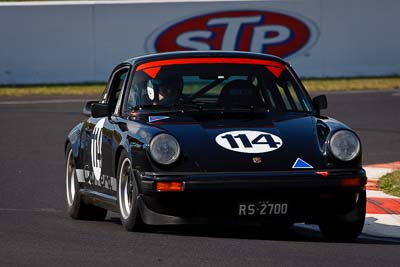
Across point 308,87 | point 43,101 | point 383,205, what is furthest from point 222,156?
point 308,87

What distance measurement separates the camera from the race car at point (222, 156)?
24.5 ft

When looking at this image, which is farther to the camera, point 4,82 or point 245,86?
point 4,82

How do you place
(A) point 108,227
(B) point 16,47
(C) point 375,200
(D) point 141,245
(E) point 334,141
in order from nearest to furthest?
(D) point 141,245
(E) point 334,141
(A) point 108,227
(C) point 375,200
(B) point 16,47

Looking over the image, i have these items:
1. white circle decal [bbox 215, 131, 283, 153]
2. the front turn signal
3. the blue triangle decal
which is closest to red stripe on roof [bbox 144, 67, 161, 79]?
white circle decal [bbox 215, 131, 283, 153]

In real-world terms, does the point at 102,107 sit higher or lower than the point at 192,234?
higher

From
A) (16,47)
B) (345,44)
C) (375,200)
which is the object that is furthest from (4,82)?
(375,200)

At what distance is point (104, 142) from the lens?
857cm

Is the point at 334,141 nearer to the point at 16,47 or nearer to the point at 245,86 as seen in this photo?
the point at 245,86

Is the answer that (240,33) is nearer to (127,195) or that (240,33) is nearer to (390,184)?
(390,184)

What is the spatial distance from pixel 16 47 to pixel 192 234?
18.6m

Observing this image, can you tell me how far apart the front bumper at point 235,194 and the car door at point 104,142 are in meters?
0.84

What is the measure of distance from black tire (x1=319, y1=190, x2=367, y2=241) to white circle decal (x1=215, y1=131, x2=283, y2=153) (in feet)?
2.09

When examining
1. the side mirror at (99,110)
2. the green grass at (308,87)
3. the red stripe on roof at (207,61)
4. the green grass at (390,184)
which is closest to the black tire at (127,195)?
the side mirror at (99,110)

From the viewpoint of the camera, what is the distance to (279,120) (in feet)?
26.6
